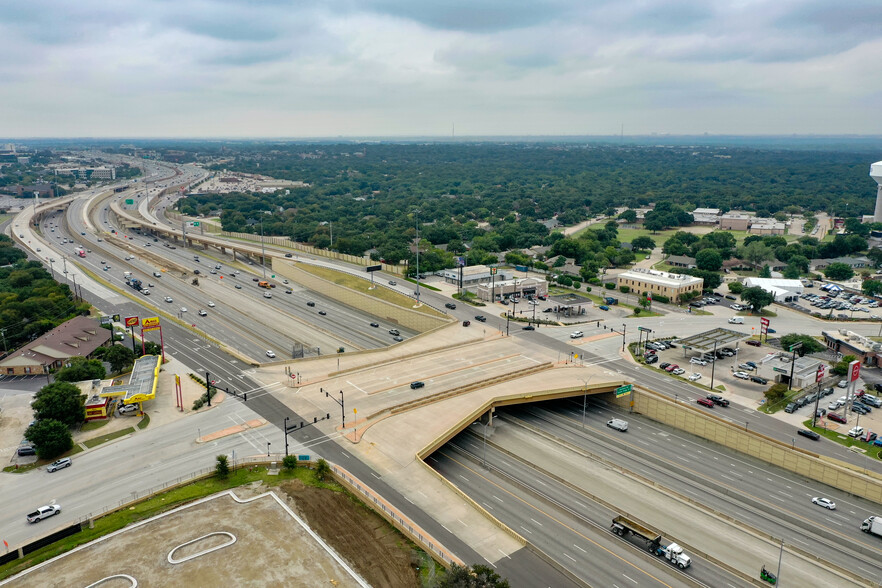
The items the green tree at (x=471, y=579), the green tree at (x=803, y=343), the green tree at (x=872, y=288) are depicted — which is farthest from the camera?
the green tree at (x=872, y=288)

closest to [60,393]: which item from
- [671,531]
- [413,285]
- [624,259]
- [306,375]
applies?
[306,375]

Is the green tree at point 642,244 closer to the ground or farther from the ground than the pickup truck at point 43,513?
farther from the ground

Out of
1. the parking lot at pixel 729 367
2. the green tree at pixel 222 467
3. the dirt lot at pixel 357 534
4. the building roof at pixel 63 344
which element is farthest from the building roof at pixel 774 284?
the building roof at pixel 63 344

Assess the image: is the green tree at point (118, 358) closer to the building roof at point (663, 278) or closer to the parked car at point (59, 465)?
the parked car at point (59, 465)

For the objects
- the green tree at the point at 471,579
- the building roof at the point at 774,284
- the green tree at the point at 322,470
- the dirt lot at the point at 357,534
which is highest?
the building roof at the point at 774,284

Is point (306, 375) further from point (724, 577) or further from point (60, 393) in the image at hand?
point (724, 577)
